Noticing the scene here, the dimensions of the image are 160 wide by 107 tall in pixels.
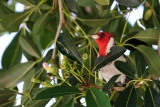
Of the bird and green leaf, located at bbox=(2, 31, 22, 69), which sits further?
green leaf, located at bbox=(2, 31, 22, 69)

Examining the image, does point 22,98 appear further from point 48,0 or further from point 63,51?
point 48,0

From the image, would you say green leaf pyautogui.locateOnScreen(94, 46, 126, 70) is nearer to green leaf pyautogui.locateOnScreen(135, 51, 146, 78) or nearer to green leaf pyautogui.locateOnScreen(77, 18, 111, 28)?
green leaf pyautogui.locateOnScreen(135, 51, 146, 78)

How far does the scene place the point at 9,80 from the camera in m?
1.20

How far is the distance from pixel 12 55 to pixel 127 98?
2.55 ft

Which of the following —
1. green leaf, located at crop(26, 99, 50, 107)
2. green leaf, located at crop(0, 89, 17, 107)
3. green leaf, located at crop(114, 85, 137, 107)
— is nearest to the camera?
green leaf, located at crop(114, 85, 137, 107)

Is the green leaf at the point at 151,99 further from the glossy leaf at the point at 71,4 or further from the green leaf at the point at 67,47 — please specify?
the glossy leaf at the point at 71,4

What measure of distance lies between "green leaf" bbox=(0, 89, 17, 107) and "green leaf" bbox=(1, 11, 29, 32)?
1.05 feet

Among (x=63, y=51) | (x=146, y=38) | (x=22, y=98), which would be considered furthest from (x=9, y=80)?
(x=146, y=38)

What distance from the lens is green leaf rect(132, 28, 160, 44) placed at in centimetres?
104

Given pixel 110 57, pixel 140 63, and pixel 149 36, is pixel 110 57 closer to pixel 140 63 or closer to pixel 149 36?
pixel 140 63

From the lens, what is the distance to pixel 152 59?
975mm

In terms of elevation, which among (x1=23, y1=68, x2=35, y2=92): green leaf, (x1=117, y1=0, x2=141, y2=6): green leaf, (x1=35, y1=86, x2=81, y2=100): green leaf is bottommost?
(x1=23, y1=68, x2=35, y2=92): green leaf

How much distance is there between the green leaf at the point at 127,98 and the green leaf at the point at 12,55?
74 cm

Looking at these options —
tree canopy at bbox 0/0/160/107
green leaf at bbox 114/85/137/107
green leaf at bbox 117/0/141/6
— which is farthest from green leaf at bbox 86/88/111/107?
green leaf at bbox 117/0/141/6
